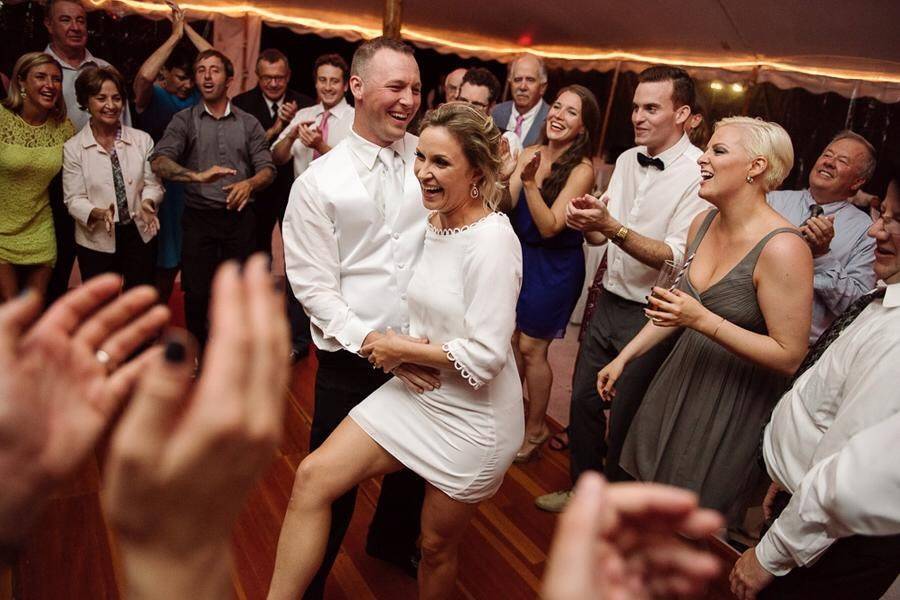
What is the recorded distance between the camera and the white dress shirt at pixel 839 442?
99cm

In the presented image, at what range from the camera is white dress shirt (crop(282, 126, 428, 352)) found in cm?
173

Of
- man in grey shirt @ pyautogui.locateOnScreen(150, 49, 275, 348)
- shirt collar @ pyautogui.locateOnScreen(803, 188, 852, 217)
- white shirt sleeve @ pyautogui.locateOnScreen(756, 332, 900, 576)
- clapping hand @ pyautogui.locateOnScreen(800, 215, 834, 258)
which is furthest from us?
man in grey shirt @ pyautogui.locateOnScreen(150, 49, 275, 348)

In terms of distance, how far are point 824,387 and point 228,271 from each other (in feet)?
4.20

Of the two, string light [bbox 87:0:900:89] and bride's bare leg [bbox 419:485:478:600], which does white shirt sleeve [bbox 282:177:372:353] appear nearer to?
bride's bare leg [bbox 419:485:478:600]

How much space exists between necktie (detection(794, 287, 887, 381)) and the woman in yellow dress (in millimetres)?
3248

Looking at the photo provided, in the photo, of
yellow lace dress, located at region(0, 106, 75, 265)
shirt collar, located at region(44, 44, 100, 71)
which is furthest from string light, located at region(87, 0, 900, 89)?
yellow lace dress, located at region(0, 106, 75, 265)

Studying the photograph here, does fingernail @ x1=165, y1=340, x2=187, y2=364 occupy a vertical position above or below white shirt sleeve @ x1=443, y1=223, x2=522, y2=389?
above

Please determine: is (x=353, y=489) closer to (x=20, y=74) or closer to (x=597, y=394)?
(x=597, y=394)

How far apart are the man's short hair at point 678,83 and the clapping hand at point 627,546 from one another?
2.14 meters

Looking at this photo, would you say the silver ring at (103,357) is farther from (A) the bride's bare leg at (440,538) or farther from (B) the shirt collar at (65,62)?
(B) the shirt collar at (65,62)

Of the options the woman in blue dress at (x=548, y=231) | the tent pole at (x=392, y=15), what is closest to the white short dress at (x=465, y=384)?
the woman in blue dress at (x=548, y=231)

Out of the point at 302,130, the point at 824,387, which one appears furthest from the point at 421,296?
the point at 302,130

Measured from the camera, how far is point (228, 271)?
1.61ft

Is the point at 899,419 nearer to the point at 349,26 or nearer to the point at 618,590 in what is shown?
the point at 618,590
